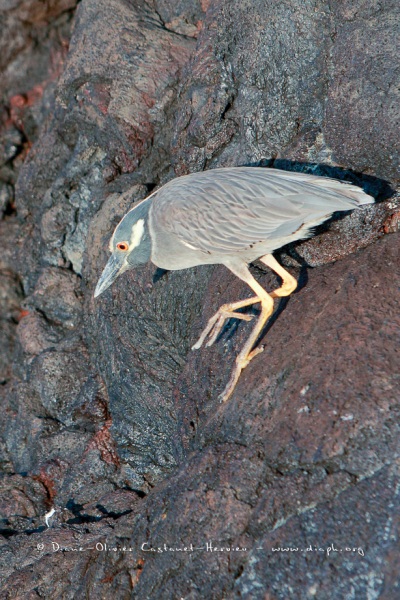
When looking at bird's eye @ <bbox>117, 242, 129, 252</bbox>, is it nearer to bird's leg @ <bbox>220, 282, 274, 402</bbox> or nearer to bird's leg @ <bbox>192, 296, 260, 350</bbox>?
bird's leg @ <bbox>192, 296, 260, 350</bbox>

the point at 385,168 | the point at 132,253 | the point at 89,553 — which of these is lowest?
the point at 89,553

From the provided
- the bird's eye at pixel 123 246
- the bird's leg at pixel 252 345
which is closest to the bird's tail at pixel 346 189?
the bird's leg at pixel 252 345

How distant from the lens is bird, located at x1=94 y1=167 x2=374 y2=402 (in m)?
3.68

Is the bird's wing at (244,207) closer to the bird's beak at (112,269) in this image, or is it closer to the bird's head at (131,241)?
the bird's head at (131,241)

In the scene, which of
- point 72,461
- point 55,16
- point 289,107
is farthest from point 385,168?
point 55,16

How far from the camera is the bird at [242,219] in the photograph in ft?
12.1

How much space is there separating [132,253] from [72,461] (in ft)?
6.26

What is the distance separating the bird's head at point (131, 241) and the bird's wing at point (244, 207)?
0.16 meters

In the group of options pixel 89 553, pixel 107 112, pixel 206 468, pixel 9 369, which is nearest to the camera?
pixel 206 468

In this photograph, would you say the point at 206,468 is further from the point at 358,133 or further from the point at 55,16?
the point at 55,16

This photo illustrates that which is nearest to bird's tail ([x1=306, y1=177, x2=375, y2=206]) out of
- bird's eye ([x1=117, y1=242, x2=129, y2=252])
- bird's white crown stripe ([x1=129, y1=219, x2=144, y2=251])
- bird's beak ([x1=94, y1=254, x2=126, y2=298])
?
bird's white crown stripe ([x1=129, y1=219, x2=144, y2=251])

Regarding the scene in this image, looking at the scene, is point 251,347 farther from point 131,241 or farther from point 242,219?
point 131,241

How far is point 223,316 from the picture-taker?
13.0 feet

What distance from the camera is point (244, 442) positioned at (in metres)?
3.31
